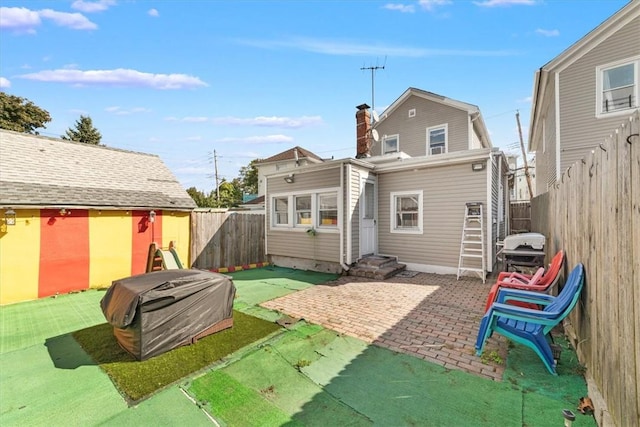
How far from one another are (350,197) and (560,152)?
7.25m

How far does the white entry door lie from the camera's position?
8.43 m

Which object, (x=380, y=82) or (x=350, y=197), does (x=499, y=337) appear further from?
(x=380, y=82)

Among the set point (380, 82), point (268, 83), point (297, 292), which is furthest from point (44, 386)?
point (380, 82)

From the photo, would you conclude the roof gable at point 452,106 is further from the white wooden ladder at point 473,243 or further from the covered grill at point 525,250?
the covered grill at point 525,250

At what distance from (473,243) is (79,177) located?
36.6ft

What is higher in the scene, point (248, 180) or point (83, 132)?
point (83, 132)

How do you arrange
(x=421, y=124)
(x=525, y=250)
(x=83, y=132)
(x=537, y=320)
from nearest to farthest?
(x=537, y=320) → (x=525, y=250) → (x=421, y=124) → (x=83, y=132)

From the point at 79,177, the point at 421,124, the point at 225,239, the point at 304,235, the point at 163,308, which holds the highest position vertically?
the point at 421,124

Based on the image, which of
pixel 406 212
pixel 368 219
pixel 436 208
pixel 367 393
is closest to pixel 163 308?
pixel 367 393

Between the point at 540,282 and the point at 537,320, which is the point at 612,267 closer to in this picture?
the point at 537,320

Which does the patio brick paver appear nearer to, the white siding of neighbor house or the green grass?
the green grass

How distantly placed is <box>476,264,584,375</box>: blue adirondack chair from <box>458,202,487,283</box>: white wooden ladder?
150 inches

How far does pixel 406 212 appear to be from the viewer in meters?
8.52

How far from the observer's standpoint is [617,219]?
190cm
